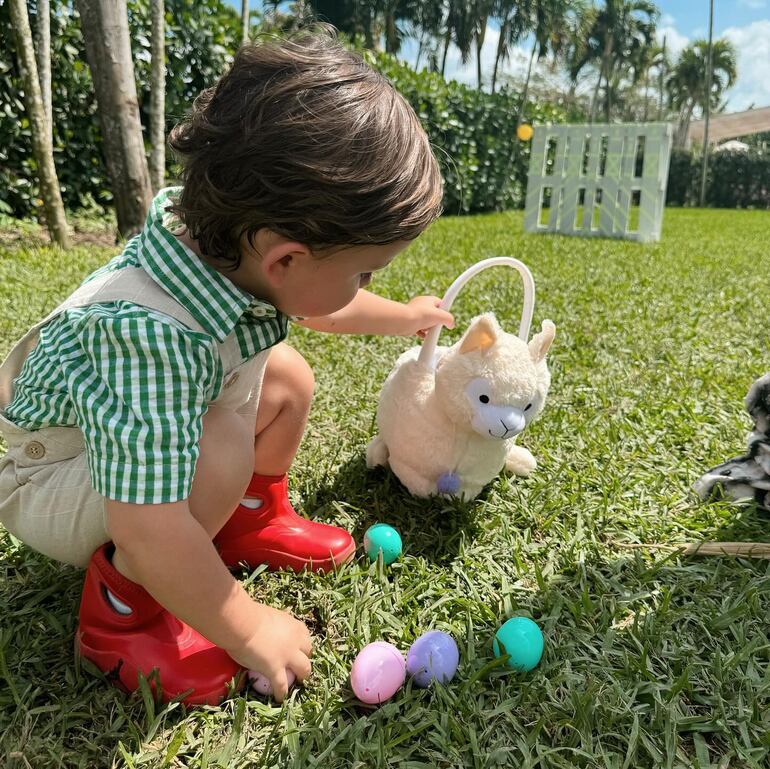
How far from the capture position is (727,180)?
80.1 ft

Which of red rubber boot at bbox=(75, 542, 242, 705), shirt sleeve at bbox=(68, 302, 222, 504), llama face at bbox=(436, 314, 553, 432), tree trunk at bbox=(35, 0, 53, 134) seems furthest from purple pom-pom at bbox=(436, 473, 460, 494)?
tree trunk at bbox=(35, 0, 53, 134)

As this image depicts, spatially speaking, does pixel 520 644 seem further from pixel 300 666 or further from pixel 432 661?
pixel 300 666

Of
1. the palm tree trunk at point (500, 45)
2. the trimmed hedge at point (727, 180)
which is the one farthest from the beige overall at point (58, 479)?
the palm tree trunk at point (500, 45)

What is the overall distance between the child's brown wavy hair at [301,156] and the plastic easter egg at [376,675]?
68 cm

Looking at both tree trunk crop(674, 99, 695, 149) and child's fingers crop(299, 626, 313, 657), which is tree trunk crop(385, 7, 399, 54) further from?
child's fingers crop(299, 626, 313, 657)

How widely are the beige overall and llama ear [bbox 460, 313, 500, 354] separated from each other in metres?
0.55

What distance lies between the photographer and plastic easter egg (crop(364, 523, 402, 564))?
1431mm

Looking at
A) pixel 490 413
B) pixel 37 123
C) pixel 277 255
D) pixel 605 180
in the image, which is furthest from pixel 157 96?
pixel 605 180

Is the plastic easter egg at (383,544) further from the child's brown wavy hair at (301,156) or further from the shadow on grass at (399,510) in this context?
the child's brown wavy hair at (301,156)

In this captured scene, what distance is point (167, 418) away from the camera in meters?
0.93

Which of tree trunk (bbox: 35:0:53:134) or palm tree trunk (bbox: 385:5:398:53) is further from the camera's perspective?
palm tree trunk (bbox: 385:5:398:53)

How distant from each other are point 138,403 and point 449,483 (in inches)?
34.6

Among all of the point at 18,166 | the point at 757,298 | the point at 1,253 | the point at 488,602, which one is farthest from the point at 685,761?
the point at 18,166

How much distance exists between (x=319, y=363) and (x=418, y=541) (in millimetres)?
1279
